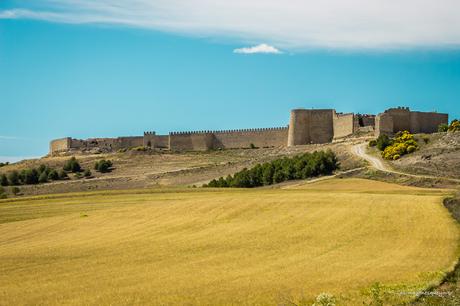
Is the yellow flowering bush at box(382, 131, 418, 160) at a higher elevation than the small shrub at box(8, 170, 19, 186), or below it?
higher

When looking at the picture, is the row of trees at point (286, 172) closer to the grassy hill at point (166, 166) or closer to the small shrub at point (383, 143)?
the grassy hill at point (166, 166)

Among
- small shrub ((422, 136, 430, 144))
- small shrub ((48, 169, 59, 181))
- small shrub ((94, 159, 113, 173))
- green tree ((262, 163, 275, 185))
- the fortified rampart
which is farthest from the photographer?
small shrub ((94, 159, 113, 173))

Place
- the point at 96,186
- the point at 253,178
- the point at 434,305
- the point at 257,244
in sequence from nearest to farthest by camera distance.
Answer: the point at 434,305 < the point at 257,244 < the point at 253,178 < the point at 96,186

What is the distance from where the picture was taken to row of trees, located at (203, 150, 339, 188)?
187 feet

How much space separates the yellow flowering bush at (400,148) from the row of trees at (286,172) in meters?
4.15

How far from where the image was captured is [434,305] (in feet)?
45.9

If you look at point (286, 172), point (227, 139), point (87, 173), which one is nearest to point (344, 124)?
point (227, 139)

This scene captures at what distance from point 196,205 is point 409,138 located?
35206 millimetres

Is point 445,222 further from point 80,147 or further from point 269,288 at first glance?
point 80,147

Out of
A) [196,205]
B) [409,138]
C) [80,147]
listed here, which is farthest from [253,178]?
[80,147]

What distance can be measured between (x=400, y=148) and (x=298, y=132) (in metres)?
24.8

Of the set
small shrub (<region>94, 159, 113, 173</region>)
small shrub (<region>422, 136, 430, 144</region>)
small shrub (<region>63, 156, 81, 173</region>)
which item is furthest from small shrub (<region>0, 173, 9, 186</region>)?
small shrub (<region>422, 136, 430, 144</region>)

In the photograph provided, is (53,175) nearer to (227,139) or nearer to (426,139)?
(227,139)

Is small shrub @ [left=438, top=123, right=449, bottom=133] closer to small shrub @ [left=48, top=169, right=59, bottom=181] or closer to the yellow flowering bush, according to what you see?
the yellow flowering bush
